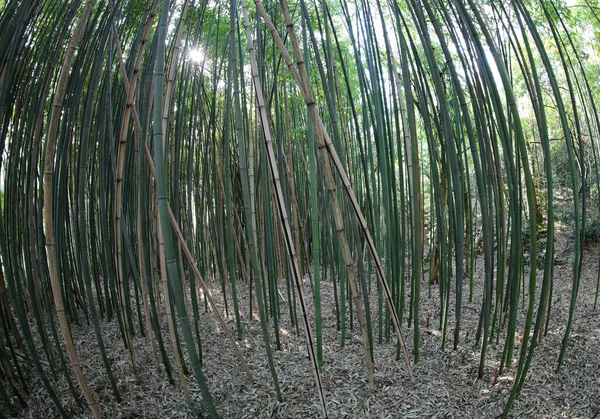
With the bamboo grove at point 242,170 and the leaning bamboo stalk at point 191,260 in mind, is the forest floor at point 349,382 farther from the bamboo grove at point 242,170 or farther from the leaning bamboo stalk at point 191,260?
the leaning bamboo stalk at point 191,260

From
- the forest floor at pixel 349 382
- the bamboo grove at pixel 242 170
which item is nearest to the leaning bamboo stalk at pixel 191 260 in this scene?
the bamboo grove at pixel 242 170

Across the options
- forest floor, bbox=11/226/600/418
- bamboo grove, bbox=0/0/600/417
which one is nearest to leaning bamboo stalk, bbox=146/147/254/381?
bamboo grove, bbox=0/0/600/417

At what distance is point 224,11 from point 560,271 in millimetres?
3981

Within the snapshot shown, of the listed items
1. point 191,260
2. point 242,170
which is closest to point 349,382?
point 191,260

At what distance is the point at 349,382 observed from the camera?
69.7 inches

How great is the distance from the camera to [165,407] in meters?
1.62

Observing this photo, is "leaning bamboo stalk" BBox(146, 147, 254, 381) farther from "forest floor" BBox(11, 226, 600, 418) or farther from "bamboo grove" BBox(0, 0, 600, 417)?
"forest floor" BBox(11, 226, 600, 418)

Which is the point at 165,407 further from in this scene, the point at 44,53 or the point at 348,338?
the point at 44,53

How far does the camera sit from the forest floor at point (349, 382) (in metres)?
1.59

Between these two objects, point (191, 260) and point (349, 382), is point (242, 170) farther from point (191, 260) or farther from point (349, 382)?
point (349, 382)

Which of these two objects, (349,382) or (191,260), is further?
(349,382)

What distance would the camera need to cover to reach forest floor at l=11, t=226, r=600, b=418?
1.59 meters

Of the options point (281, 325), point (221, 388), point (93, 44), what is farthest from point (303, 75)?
point (281, 325)

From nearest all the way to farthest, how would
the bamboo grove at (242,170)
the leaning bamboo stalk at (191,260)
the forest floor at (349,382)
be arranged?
the bamboo grove at (242,170) < the leaning bamboo stalk at (191,260) < the forest floor at (349,382)
